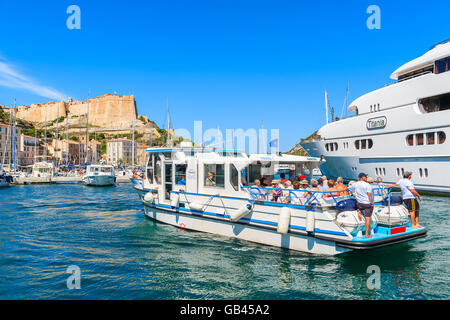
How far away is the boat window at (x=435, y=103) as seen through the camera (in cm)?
2041

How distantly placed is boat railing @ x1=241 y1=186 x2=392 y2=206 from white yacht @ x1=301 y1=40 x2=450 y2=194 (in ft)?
42.8

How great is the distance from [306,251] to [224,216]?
3064mm

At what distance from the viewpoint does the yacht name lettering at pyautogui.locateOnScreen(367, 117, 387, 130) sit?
23.1 meters

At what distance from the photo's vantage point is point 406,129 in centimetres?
2145

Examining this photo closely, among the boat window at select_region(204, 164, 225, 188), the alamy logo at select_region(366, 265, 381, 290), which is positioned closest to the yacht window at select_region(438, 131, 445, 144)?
the alamy logo at select_region(366, 265, 381, 290)

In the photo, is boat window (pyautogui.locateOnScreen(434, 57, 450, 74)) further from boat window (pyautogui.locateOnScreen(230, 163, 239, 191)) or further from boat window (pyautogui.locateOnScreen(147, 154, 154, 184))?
boat window (pyautogui.locateOnScreen(147, 154, 154, 184))

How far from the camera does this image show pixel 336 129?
27938 millimetres

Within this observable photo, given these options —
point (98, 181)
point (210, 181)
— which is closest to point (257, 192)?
point (210, 181)

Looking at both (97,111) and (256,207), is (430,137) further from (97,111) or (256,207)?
(97,111)

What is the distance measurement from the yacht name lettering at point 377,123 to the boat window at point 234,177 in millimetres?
17206

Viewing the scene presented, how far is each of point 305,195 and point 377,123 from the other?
17873mm

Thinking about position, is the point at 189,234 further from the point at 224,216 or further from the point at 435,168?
the point at 435,168

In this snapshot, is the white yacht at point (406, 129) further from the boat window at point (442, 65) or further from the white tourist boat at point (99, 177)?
the white tourist boat at point (99, 177)
